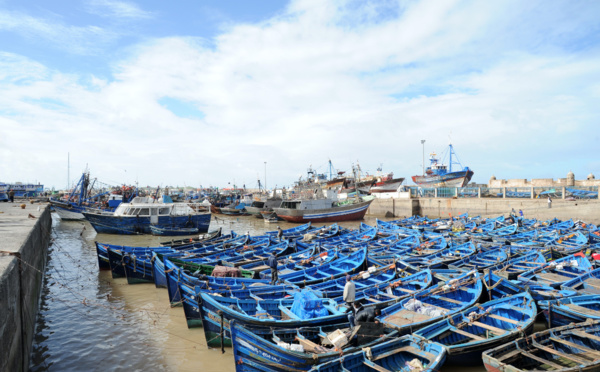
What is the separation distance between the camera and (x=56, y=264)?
2123 centimetres

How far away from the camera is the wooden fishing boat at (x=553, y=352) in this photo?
23.5 ft

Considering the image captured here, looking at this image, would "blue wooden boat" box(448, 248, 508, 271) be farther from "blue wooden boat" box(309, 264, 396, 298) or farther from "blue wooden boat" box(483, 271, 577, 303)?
"blue wooden boat" box(309, 264, 396, 298)

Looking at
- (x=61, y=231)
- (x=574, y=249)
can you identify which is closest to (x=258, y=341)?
(x=574, y=249)

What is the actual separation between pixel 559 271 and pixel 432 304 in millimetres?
6890

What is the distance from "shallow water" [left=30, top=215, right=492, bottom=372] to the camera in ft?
31.0

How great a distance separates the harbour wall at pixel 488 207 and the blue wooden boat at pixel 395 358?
33.8 meters

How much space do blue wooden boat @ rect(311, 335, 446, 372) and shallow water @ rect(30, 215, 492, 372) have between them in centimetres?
159

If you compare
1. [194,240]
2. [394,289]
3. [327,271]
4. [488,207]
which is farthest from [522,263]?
[488,207]

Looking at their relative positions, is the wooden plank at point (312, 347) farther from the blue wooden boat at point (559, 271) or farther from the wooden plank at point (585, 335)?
the blue wooden boat at point (559, 271)

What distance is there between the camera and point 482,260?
16.4 metres

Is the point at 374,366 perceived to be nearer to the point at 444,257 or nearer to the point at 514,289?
the point at 514,289

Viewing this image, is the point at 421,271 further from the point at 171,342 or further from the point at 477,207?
the point at 477,207

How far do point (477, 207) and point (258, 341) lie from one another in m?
40.2

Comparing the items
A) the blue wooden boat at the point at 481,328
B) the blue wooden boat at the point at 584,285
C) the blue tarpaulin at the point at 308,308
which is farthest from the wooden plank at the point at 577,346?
the blue tarpaulin at the point at 308,308
